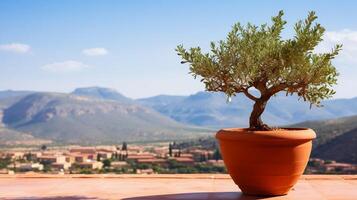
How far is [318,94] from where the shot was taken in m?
5.73

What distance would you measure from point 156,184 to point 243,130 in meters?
1.79

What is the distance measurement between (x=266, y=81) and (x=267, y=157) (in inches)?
35.1

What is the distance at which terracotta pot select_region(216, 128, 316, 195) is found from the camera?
5.36m

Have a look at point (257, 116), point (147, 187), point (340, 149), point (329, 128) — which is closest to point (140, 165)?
point (340, 149)

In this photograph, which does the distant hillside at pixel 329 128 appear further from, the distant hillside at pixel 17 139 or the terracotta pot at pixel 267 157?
the distant hillside at pixel 17 139

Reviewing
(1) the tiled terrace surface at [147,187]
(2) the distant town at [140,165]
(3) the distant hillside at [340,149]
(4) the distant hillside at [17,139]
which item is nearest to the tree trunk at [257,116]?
(1) the tiled terrace surface at [147,187]

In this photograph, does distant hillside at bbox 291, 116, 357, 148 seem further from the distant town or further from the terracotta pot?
the terracotta pot

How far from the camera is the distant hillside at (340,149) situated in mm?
55156

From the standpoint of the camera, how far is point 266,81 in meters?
5.79

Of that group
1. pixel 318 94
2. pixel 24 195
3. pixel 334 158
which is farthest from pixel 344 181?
pixel 334 158

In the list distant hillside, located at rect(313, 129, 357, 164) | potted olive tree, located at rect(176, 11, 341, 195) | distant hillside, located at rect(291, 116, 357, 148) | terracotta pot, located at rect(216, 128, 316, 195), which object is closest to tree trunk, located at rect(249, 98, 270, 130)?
potted olive tree, located at rect(176, 11, 341, 195)

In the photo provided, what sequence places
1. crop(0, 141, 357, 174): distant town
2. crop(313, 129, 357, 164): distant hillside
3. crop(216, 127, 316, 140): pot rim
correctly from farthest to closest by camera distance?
crop(313, 129, 357, 164): distant hillside → crop(0, 141, 357, 174): distant town → crop(216, 127, 316, 140): pot rim

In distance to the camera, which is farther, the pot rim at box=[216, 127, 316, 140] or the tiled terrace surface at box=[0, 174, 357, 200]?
the tiled terrace surface at box=[0, 174, 357, 200]

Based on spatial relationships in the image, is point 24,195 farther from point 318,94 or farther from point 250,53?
point 318,94
